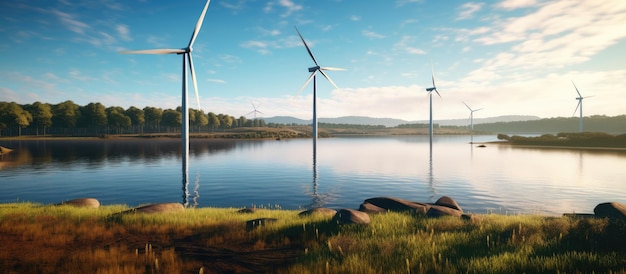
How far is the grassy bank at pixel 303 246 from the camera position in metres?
10.4

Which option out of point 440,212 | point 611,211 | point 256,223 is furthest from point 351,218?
point 611,211

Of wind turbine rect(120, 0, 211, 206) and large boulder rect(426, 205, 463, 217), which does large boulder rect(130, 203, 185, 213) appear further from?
wind turbine rect(120, 0, 211, 206)

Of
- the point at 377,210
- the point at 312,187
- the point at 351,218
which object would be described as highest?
the point at 351,218

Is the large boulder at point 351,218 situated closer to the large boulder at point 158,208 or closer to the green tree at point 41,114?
the large boulder at point 158,208

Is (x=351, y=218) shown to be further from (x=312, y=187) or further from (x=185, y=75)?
(x=185, y=75)

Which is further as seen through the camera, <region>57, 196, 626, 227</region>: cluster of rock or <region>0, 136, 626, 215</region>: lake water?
<region>0, 136, 626, 215</region>: lake water

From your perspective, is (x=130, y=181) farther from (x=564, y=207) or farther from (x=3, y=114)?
(x=3, y=114)

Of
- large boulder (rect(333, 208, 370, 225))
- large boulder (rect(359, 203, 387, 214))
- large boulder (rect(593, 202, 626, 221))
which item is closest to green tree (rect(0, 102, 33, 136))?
large boulder (rect(359, 203, 387, 214))

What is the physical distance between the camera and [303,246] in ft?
44.3

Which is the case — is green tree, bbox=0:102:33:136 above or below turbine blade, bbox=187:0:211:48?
below

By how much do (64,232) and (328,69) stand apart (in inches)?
2974

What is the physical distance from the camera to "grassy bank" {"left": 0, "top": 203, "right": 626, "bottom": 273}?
1037 cm

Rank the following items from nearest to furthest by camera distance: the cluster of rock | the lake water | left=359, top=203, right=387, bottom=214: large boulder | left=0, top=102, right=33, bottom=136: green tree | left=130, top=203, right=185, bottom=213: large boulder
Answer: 1. the cluster of rock
2. left=130, top=203, right=185, bottom=213: large boulder
3. left=359, top=203, right=387, bottom=214: large boulder
4. the lake water
5. left=0, top=102, right=33, bottom=136: green tree

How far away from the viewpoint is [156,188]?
131 ft
